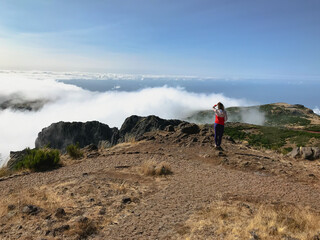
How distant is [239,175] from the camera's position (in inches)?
350

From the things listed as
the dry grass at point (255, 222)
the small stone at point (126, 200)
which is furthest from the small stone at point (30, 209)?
the dry grass at point (255, 222)

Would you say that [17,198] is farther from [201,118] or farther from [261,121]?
[201,118]

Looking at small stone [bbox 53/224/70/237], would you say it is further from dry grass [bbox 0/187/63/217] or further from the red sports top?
the red sports top

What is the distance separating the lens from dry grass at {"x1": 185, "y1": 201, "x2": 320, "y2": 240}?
452cm

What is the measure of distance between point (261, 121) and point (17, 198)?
289ft

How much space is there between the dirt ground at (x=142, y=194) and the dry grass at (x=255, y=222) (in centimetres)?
5

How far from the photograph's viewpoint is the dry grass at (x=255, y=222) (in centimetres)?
452

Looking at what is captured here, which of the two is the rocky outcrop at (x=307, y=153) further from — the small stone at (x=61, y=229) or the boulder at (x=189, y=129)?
the small stone at (x=61, y=229)

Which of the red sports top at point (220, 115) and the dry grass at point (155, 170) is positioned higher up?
the red sports top at point (220, 115)

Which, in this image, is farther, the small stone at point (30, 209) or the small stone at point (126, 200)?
the small stone at point (126, 200)

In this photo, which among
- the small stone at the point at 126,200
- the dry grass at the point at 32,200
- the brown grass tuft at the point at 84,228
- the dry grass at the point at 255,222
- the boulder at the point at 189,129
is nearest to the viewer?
the dry grass at the point at 255,222

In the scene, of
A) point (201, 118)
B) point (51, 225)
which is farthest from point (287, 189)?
point (201, 118)

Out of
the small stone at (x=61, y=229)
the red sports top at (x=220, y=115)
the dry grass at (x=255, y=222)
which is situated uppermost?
the red sports top at (x=220, y=115)

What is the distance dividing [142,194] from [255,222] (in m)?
3.37
